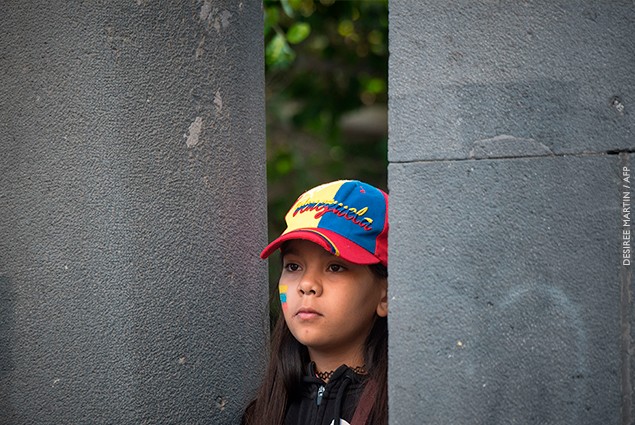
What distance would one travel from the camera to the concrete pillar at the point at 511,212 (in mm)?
2223

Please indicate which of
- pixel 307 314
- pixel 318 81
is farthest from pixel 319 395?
pixel 318 81

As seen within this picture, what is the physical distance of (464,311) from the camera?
7.71 ft

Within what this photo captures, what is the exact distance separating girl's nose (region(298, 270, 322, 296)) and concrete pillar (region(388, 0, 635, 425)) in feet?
1.77

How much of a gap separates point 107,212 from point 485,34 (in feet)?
5.22

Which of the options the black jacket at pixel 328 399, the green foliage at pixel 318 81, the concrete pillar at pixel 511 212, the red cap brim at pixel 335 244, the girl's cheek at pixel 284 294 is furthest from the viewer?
the green foliage at pixel 318 81

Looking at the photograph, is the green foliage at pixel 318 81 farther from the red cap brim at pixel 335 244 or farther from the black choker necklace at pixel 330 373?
the red cap brim at pixel 335 244

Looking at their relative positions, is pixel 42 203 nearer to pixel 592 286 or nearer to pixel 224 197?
pixel 224 197

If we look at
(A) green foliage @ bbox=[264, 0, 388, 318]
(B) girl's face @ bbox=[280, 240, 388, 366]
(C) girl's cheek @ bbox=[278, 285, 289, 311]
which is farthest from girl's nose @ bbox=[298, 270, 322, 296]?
(A) green foliage @ bbox=[264, 0, 388, 318]

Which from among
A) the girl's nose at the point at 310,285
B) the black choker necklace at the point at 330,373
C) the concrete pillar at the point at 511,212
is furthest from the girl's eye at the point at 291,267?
the concrete pillar at the point at 511,212

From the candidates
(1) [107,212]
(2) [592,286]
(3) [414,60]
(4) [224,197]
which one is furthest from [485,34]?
(1) [107,212]

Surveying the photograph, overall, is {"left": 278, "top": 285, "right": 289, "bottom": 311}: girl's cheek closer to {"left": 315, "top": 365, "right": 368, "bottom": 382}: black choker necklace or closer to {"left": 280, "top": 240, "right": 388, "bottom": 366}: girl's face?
{"left": 280, "top": 240, "right": 388, "bottom": 366}: girl's face

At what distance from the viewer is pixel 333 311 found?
2.93 meters

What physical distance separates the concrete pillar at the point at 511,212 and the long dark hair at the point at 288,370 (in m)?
0.52

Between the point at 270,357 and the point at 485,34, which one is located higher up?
the point at 485,34
